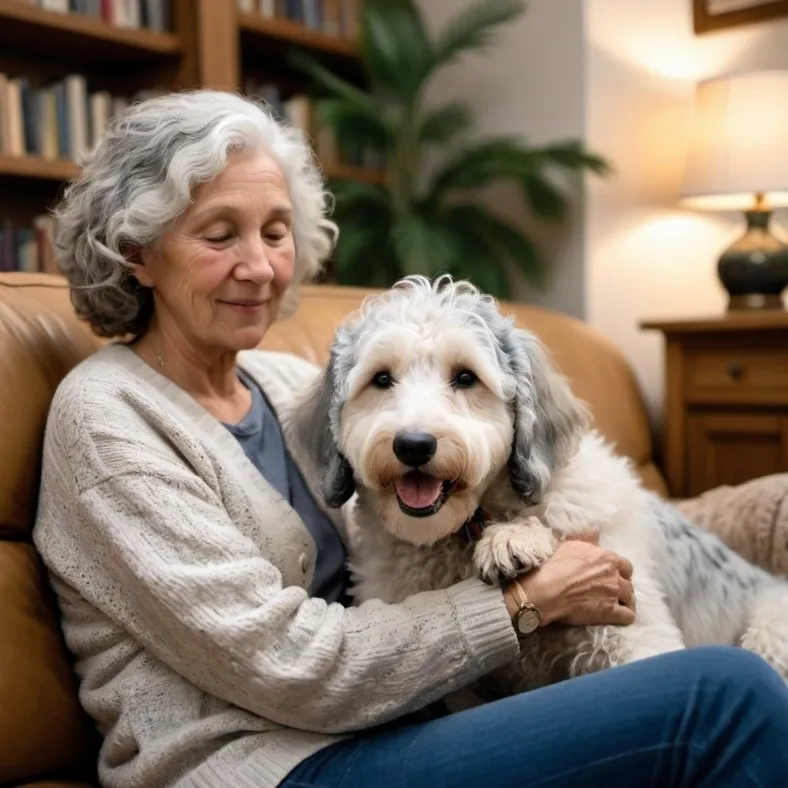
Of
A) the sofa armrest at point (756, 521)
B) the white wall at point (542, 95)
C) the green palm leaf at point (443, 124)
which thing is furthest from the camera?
the green palm leaf at point (443, 124)

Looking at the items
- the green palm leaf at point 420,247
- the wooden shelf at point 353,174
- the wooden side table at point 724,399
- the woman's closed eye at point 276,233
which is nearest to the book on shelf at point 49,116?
the wooden shelf at point 353,174

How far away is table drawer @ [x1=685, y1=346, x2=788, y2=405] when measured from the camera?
9.68 ft

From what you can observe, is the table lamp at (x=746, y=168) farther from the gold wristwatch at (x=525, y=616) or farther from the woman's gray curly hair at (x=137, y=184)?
the gold wristwatch at (x=525, y=616)

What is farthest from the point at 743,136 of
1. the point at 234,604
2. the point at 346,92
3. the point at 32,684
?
the point at 32,684

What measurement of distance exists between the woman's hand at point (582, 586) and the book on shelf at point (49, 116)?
8.29 ft

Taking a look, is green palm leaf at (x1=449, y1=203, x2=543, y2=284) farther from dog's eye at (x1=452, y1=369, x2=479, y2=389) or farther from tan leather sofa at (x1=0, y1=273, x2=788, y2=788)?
dog's eye at (x1=452, y1=369, x2=479, y2=389)

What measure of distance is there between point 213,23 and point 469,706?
285cm

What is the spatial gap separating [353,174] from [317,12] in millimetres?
706

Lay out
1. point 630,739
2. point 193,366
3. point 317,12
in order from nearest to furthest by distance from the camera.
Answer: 1. point 630,739
2. point 193,366
3. point 317,12

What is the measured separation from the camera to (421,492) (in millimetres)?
1441

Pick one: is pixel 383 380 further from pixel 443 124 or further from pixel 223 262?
pixel 443 124

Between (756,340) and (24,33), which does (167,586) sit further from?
(24,33)

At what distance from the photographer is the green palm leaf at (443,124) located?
374cm

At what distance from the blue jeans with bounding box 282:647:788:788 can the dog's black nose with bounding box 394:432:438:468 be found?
37 centimetres
